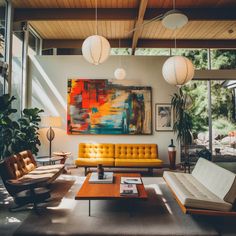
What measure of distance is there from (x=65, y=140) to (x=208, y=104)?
15.3 feet

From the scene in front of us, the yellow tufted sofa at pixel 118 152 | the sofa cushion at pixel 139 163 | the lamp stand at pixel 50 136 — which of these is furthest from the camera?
the lamp stand at pixel 50 136

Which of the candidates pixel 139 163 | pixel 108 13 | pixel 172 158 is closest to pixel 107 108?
pixel 139 163

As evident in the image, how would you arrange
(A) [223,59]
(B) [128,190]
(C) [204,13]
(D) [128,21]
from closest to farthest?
1. (B) [128,190]
2. (C) [204,13]
3. (D) [128,21]
4. (A) [223,59]

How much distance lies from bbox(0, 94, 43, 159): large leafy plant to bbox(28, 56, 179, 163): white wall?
1.25 m

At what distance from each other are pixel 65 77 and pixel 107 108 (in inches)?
62.1

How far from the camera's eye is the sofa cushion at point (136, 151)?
611 centimetres

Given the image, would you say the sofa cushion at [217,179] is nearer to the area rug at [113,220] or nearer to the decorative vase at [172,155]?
the area rug at [113,220]

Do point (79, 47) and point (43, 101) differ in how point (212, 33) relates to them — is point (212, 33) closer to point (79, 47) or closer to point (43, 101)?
point (79, 47)

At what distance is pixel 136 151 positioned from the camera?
6164 mm

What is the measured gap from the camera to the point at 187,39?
7.10 meters

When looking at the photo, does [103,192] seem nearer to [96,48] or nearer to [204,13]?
[96,48]

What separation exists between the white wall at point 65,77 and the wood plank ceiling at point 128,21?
0.69m

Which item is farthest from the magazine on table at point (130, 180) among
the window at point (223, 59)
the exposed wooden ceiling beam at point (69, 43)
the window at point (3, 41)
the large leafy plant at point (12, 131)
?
the window at point (223, 59)

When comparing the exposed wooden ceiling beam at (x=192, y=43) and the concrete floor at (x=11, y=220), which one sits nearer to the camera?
the concrete floor at (x=11, y=220)
